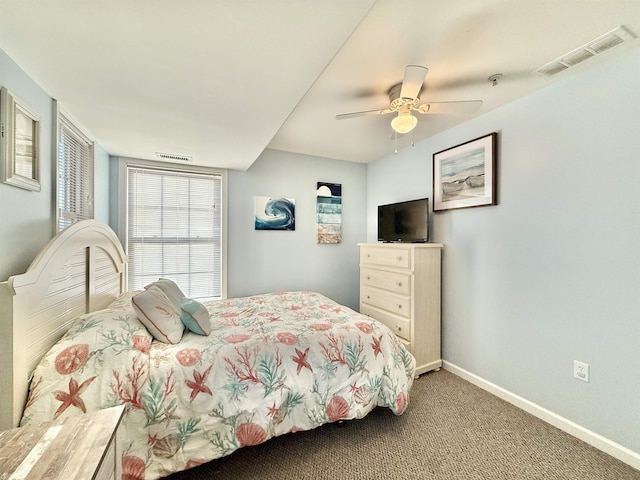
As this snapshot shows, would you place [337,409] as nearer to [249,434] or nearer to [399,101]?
[249,434]

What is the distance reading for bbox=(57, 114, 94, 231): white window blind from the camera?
177 centimetres

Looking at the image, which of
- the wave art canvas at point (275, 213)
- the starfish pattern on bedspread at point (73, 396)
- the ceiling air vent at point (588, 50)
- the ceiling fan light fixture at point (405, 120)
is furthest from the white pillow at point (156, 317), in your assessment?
the ceiling air vent at point (588, 50)

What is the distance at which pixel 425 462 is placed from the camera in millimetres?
1530

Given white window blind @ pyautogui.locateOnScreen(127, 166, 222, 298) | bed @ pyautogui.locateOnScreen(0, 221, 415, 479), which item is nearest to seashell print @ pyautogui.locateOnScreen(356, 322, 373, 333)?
bed @ pyautogui.locateOnScreen(0, 221, 415, 479)

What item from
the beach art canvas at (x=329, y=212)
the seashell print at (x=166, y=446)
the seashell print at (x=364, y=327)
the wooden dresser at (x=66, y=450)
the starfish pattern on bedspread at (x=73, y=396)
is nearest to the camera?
the wooden dresser at (x=66, y=450)

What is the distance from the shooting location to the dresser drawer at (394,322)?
2.55 m

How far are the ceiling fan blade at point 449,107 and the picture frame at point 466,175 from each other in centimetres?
67

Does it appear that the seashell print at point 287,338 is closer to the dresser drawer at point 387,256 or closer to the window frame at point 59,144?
the dresser drawer at point 387,256

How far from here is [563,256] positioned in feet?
6.10

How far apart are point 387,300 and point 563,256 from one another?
1486 millimetres

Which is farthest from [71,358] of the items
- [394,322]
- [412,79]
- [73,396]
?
[394,322]

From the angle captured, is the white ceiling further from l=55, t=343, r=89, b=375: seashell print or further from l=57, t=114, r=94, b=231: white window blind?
l=55, t=343, r=89, b=375: seashell print

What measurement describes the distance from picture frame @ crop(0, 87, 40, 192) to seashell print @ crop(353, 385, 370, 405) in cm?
219

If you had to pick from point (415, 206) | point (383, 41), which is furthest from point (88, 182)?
point (415, 206)
